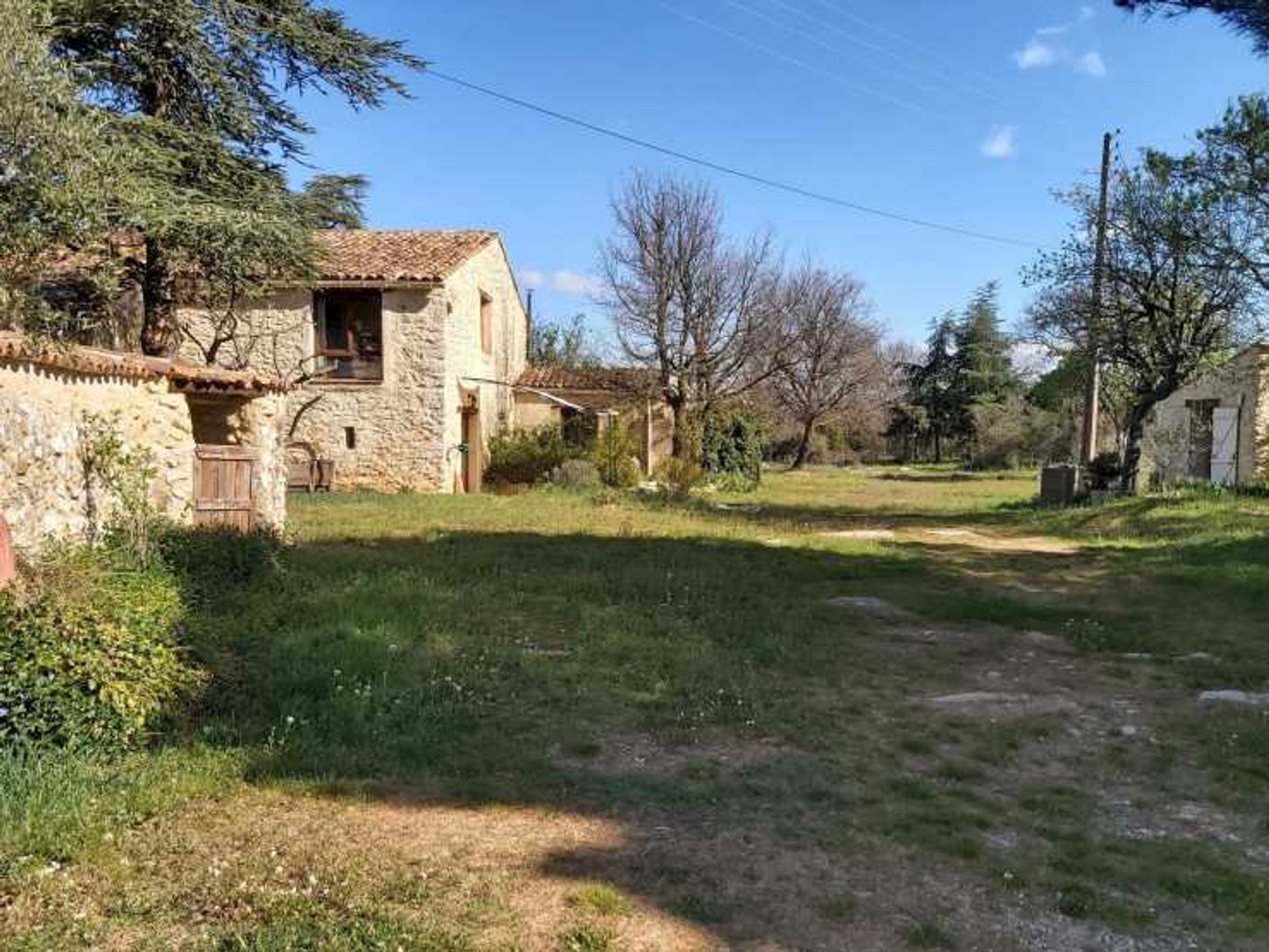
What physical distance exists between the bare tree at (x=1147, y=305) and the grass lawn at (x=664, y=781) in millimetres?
8960

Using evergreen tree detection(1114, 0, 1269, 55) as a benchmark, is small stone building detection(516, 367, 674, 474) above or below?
below

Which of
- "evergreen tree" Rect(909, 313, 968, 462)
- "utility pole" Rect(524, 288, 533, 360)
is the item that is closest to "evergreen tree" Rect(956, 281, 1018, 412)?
"evergreen tree" Rect(909, 313, 968, 462)

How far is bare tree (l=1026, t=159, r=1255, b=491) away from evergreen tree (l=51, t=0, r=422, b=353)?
13.4 metres

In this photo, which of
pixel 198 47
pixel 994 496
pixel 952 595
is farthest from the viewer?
pixel 994 496

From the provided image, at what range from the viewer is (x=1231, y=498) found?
16.8 meters

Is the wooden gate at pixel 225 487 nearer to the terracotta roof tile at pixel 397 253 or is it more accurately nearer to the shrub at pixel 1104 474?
the terracotta roof tile at pixel 397 253

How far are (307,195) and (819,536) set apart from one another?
33.2 ft

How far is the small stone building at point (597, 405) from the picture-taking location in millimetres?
24844

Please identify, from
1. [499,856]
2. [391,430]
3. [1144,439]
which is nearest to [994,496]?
[1144,439]

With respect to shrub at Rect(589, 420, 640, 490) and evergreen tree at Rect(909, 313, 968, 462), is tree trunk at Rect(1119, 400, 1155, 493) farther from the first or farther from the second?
evergreen tree at Rect(909, 313, 968, 462)

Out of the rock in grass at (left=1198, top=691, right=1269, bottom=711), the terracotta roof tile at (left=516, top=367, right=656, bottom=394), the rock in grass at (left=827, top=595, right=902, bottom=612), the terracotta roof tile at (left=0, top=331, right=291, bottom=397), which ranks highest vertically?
the terracotta roof tile at (left=516, top=367, right=656, bottom=394)

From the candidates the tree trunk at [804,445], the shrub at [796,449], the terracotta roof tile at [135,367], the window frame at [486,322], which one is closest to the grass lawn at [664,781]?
the terracotta roof tile at [135,367]

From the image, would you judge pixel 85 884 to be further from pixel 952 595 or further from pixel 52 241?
pixel 952 595

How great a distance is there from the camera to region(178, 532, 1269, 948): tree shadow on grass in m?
3.57
